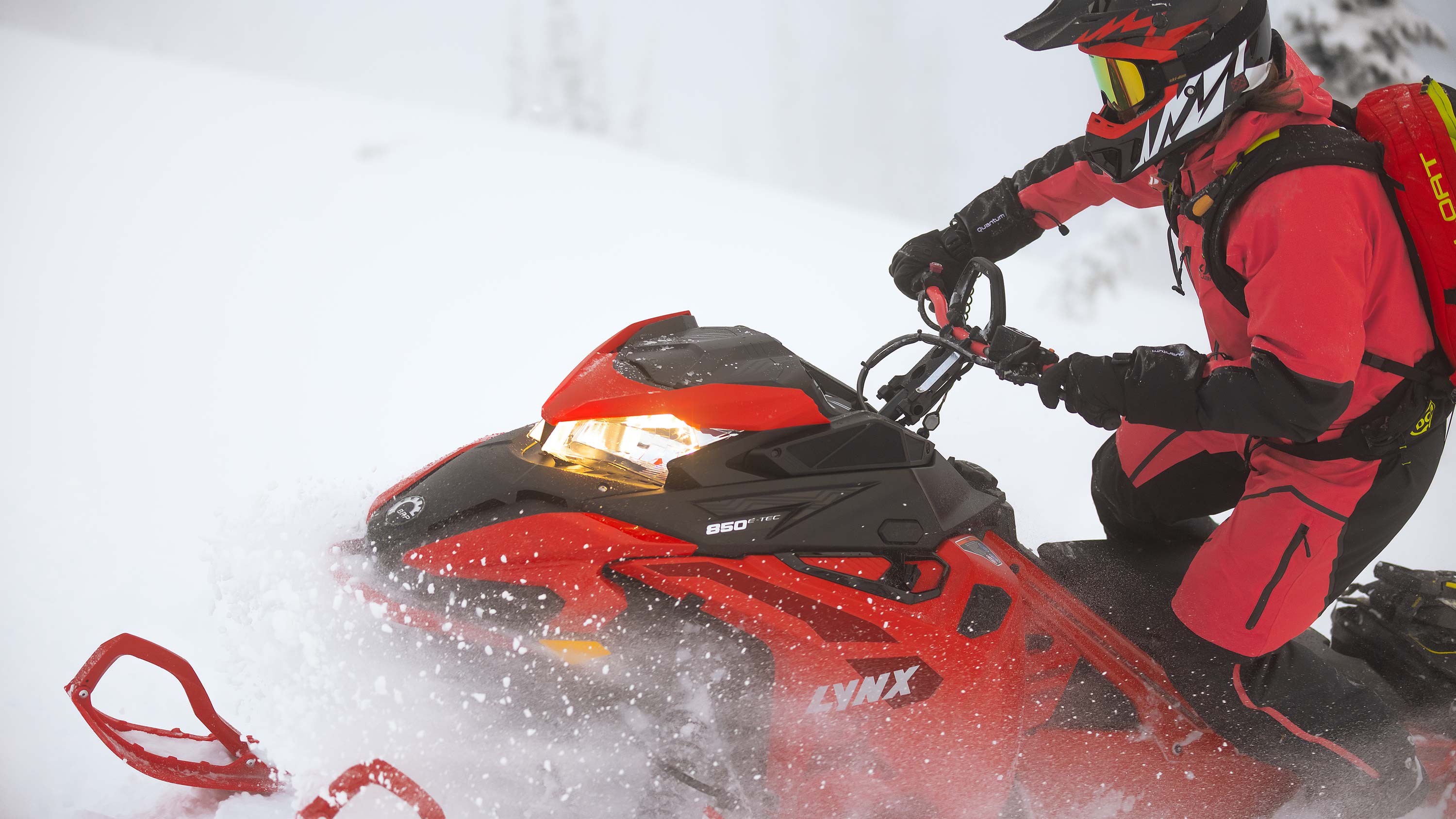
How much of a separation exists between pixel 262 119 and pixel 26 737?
4865mm

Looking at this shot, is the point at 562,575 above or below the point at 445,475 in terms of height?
below

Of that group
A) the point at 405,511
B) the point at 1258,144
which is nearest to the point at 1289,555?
the point at 1258,144

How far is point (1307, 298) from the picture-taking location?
139 centimetres

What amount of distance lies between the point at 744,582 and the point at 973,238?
4.02 ft

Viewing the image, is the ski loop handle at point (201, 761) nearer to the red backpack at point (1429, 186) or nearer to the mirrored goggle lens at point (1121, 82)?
the mirrored goggle lens at point (1121, 82)

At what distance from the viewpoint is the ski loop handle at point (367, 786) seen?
56.7 inches

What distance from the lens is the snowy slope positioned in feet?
5.35

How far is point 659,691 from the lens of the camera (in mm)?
1382

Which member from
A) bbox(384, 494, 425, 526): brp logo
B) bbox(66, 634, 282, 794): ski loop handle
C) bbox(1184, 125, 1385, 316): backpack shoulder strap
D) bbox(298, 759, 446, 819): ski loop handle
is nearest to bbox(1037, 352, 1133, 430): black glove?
bbox(1184, 125, 1385, 316): backpack shoulder strap

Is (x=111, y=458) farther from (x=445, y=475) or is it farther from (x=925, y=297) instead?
(x=925, y=297)

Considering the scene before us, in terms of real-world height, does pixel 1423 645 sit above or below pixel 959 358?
below

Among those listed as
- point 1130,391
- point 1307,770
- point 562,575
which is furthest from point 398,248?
point 1307,770

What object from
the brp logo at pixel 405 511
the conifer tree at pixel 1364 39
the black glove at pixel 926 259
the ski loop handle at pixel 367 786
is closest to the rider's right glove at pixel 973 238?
the black glove at pixel 926 259

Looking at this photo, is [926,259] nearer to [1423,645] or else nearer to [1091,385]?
[1091,385]
